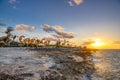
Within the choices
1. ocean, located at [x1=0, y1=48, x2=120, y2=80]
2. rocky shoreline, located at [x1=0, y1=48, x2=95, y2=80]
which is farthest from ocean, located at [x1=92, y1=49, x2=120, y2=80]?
rocky shoreline, located at [x1=0, y1=48, x2=95, y2=80]

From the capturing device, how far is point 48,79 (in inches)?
622

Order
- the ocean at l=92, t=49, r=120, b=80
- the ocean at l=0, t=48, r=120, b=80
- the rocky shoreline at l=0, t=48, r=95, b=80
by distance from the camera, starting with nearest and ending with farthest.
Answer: the rocky shoreline at l=0, t=48, r=95, b=80
the ocean at l=0, t=48, r=120, b=80
the ocean at l=92, t=49, r=120, b=80

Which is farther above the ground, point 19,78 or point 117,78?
point 19,78

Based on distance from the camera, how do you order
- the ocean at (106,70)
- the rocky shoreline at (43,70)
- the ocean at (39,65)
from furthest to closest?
the ocean at (106,70) → the ocean at (39,65) → the rocky shoreline at (43,70)

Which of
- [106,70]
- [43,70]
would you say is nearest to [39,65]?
[43,70]

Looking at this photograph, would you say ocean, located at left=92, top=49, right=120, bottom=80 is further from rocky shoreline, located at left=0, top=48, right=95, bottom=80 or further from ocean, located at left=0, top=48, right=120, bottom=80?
rocky shoreline, located at left=0, top=48, right=95, bottom=80

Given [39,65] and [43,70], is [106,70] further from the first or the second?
[43,70]

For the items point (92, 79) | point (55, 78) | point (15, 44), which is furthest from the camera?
point (15, 44)

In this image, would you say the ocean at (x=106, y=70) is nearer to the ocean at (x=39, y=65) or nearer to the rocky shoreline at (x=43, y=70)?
the ocean at (x=39, y=65)

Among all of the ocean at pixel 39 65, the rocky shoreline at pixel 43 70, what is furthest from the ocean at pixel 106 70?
the rocky shoreline at pixel 43 70

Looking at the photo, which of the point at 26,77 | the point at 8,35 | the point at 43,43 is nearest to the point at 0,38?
the point at 8,35

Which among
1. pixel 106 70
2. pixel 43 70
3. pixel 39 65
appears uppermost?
pixel 39 65

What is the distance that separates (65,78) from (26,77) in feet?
15.5

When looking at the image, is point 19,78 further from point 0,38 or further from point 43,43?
point 43,43
